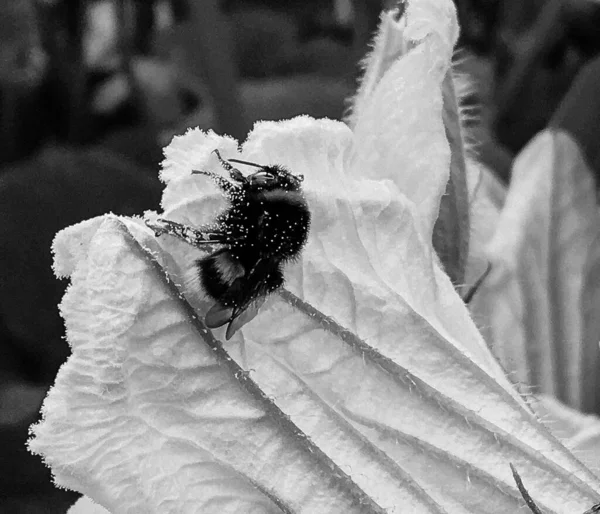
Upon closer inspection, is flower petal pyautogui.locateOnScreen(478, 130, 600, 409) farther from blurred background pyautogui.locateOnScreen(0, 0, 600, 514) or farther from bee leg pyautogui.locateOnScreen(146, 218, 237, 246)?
bee leg pyautogui.locateOnScreen(146, 218, 237, 246)

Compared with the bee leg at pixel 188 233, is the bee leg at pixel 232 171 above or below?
above

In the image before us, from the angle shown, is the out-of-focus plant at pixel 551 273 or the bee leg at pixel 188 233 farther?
the out-of-focus plant at pixel 551 273

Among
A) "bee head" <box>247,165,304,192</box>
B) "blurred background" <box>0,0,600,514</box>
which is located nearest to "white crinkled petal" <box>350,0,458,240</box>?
"bee head" <box>247,165,304,192</box>

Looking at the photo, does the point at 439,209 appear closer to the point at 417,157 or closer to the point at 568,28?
the point at 417,157

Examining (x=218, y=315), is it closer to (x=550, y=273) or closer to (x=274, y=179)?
(x=274, y=179)

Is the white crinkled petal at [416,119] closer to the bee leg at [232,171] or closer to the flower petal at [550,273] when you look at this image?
the bee leg at [232,171]

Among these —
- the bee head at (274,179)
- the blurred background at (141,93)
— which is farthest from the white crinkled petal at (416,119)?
the blurred background at (141,93)

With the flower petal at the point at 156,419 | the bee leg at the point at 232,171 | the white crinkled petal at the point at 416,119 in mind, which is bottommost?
the flower petal at the point at 156,419
